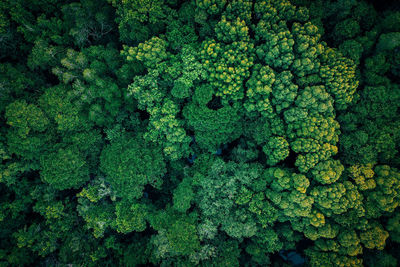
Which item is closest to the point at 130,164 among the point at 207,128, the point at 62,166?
the point at 62,166

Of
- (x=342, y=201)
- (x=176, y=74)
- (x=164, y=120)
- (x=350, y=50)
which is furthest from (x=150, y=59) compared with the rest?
(x=342, y=201)

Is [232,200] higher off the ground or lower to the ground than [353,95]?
lower

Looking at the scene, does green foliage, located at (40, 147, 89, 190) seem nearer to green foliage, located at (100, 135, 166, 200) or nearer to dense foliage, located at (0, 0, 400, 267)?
dense foliage, located at (0, 0, 400, 267)

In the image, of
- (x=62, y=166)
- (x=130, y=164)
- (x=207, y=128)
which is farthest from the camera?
(x=207, y=128)

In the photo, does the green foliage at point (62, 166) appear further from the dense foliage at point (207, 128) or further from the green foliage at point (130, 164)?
the green foliage at point (130, 164)

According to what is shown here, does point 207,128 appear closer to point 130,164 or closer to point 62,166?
point 130,164

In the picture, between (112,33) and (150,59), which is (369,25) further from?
(112,33)

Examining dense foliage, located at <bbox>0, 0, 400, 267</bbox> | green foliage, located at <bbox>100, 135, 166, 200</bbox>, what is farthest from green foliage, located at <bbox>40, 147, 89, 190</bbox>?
green foliage, located at <bbox>100, 135, 166, 200</bbox>

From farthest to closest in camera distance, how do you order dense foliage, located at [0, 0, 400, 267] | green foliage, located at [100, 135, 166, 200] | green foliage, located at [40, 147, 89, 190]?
green foliage, located at [100, 135, 166, 200]
green foliage, located at [40, 147, 89, 190]
dense foliage, located at [0, 0, 400, 267]

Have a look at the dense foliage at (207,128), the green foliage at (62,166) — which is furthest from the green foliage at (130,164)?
the green foliage at (62,166)
